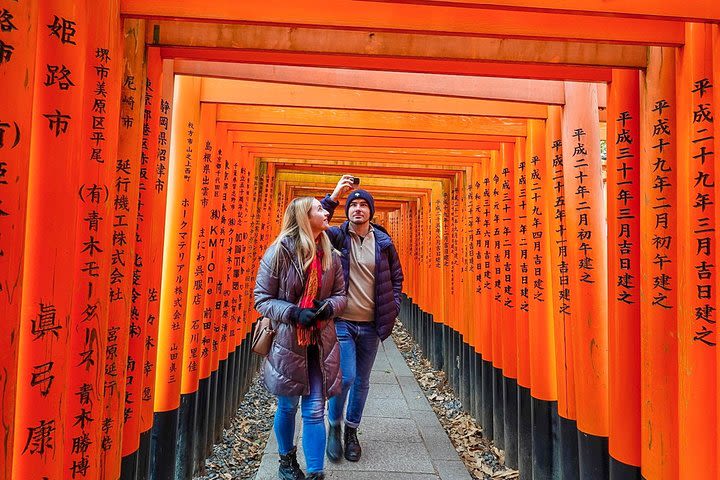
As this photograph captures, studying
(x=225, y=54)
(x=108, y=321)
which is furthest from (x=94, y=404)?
(x=225, y=54)

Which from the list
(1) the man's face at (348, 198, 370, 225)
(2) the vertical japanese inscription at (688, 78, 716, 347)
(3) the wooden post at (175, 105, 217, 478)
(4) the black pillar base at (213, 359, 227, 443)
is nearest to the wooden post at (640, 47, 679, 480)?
(2) the vertical japanese inscription at (688, 78, 716, 347)

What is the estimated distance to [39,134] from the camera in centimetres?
146

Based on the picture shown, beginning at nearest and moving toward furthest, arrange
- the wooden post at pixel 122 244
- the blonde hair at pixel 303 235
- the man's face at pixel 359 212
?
the wooden post at pixel 122 244 < the blonde hair at pixel 303 235 < the man's face at pixel 359 212

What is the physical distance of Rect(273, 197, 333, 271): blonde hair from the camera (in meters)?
2.71

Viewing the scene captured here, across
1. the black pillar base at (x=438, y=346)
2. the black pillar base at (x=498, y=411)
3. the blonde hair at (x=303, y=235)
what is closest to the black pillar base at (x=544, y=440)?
the black pillar base at (x=498, y=411)

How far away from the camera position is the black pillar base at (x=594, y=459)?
281 cm

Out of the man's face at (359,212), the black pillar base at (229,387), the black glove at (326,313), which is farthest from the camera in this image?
the black pillar base at (229,387)

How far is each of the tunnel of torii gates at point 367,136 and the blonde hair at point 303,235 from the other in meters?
0.73

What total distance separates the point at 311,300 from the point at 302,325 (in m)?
0.17

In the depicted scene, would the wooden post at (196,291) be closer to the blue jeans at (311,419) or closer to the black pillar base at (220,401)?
the black pillar base at (220,401)

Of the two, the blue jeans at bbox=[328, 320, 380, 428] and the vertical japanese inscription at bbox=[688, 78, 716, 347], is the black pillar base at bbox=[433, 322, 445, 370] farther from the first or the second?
the vertical japanese inscription at bbox=[688, 78, 716, 347]

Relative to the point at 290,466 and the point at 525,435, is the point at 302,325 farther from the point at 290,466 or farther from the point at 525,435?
the point at 525,435

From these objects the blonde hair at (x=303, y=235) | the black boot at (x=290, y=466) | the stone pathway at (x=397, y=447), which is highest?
the blonde hair at (x=303, y=235)

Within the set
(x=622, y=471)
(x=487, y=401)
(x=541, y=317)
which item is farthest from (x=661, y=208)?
(x=487, y=401)
